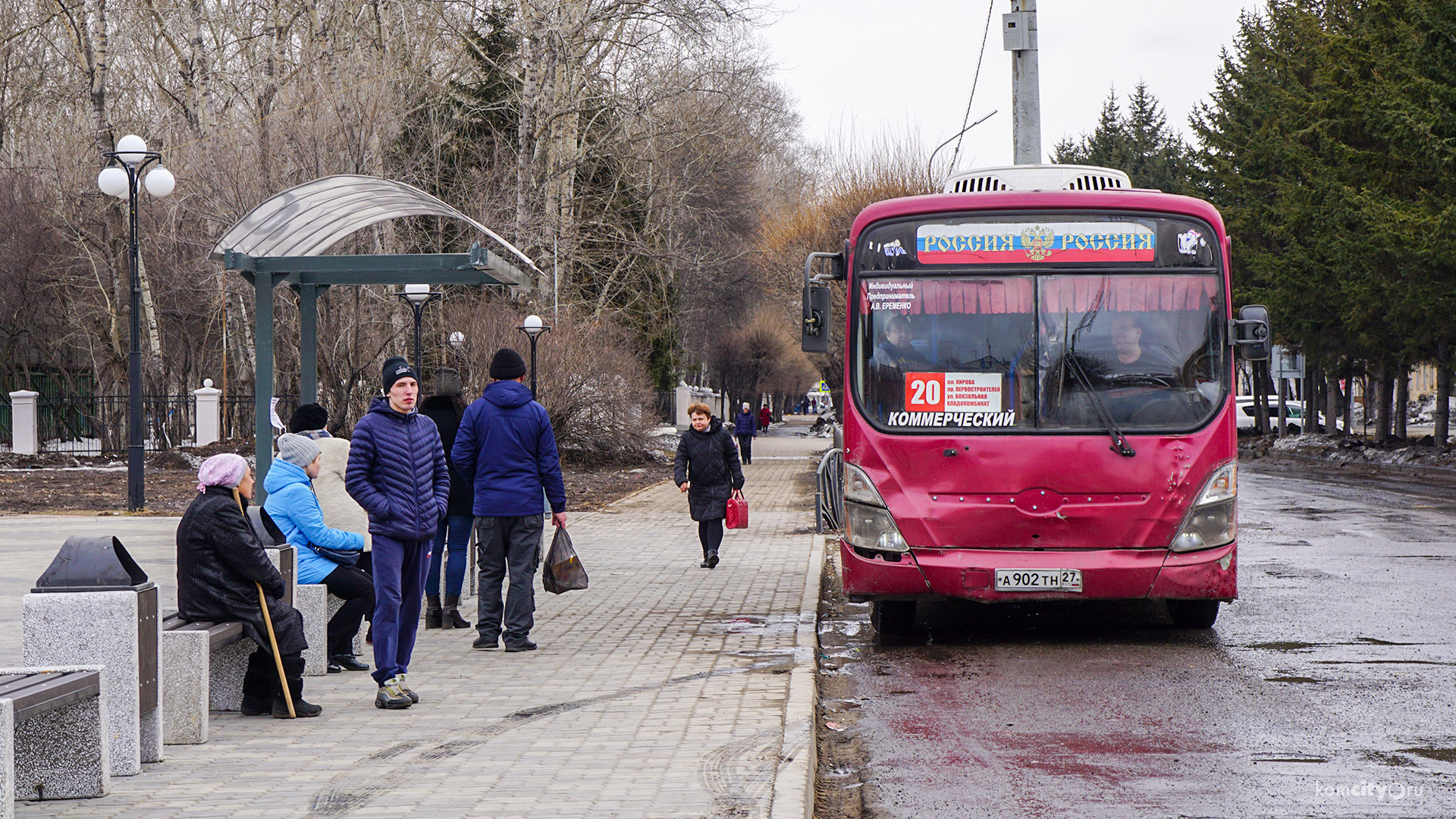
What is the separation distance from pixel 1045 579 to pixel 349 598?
431cm

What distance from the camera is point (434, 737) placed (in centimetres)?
639

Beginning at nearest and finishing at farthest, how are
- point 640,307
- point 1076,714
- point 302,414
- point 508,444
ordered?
1. point 1076,714
2. point 302,414
3. point 508,444
4. point 640,307

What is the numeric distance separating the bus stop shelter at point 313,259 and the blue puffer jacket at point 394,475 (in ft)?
11.1

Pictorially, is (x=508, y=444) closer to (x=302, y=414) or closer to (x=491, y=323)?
(x=302, y=414)

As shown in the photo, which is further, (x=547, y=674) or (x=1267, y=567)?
(x=1267, y=567)

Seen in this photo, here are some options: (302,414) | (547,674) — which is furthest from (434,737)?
(302,414)

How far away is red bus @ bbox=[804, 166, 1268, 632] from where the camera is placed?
30.2 feet

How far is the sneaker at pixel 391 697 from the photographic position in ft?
23.2

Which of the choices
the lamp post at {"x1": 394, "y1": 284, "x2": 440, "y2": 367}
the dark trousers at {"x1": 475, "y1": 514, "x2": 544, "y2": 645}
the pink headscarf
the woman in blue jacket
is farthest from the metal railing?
the pink headscarf

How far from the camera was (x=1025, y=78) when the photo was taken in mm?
18344

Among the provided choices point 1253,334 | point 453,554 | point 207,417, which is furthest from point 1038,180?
point 207,417

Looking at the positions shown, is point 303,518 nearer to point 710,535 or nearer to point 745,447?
point 710,535

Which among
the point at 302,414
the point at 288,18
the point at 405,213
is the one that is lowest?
the point at 302,414

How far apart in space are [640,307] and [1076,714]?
32.8 m
